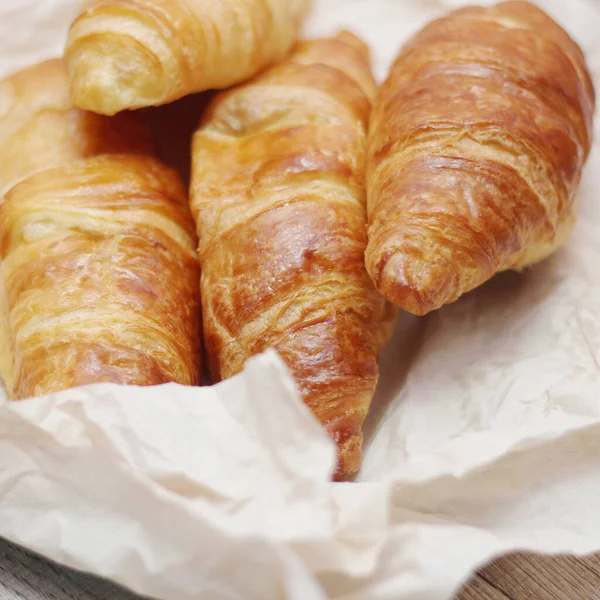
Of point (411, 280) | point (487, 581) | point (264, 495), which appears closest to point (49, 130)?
point (411, 280)

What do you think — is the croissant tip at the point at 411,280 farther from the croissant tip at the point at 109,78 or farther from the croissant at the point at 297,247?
the croissant tip at the point at 109,78

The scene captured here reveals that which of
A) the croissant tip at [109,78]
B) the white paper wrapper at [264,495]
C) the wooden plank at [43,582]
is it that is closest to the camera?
the white paper wrapper at [264,495]

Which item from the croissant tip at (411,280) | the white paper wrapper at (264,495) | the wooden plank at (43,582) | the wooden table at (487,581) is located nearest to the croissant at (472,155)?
the croissant tip at (411,280)

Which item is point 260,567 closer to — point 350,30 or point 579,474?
point 579,474

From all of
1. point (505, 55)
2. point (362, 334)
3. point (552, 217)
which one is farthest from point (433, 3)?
point (362, 334)

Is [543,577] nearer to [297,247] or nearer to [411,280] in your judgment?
[411,280]

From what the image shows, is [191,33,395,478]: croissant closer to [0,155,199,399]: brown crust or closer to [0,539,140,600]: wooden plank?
[0,155,199,399]: brown crust
